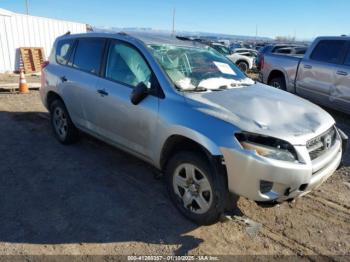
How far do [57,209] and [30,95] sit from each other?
6.83 meters

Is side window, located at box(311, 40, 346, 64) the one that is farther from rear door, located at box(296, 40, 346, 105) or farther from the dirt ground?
the dirt ground

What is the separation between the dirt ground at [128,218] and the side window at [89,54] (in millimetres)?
1345

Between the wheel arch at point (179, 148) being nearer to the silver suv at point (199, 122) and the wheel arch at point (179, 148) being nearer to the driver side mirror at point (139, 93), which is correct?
the silver suv at point (199, 122)

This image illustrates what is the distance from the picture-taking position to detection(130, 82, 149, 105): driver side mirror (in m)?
3.36

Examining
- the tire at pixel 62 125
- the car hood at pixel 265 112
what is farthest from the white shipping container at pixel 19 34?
the car hood at pixel 265 112

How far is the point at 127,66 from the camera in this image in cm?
382

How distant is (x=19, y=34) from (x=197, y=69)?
13.3m

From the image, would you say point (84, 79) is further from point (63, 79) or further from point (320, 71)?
point (320, 71)

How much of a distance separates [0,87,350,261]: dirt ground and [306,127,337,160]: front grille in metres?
0.82

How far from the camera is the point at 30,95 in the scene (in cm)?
931

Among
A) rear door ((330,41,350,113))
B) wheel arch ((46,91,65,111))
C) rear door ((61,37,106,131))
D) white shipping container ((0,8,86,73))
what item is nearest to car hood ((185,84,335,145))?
rear door ((61,37,106,131))

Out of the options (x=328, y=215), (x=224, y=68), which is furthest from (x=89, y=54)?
(x=328, y=215)

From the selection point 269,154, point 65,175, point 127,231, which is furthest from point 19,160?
point 269,154

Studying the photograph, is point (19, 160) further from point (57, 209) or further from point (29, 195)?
point (57, 209)
